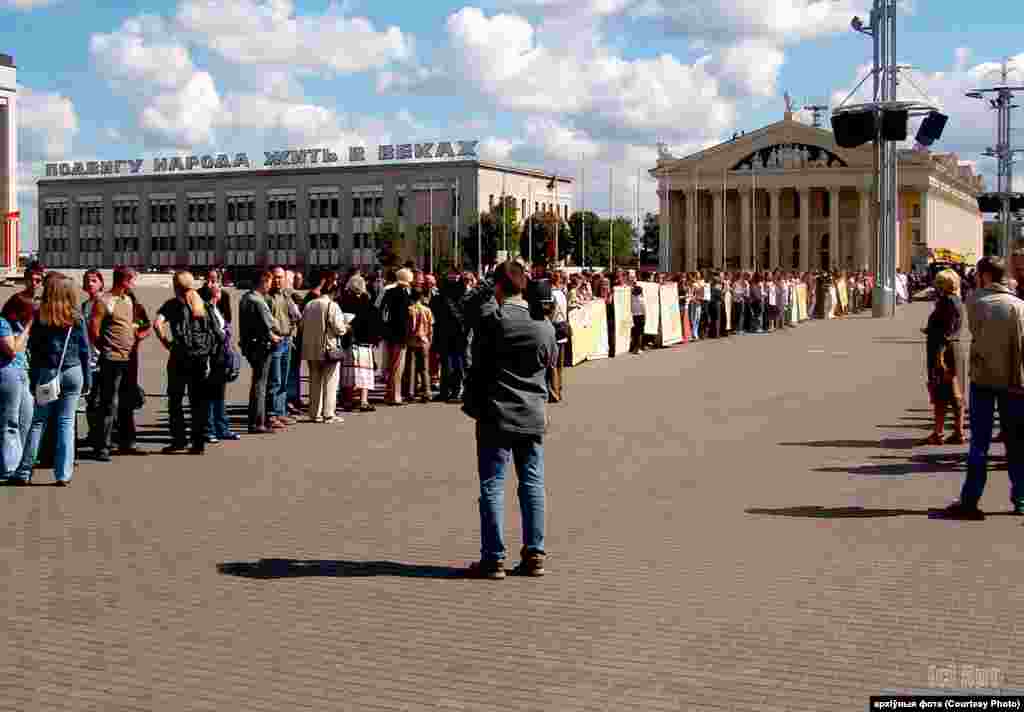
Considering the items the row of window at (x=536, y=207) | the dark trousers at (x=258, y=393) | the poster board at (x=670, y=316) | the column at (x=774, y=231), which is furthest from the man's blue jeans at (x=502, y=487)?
the column at (x=774, y=231)

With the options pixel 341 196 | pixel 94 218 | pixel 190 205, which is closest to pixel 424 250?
pixel 341 196

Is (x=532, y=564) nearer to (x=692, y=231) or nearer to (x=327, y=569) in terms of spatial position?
(x=327, y=569)

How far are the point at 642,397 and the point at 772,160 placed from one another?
125 metres

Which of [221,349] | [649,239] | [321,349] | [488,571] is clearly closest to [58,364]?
[221,349]

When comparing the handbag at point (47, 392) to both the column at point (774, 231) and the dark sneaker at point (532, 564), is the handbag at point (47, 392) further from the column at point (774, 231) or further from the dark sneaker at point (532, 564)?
the column at point (774, 231)

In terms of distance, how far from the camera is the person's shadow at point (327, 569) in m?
9.24

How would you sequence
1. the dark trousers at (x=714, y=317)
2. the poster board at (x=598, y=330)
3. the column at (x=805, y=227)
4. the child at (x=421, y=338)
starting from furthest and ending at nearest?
the column at (x=805, y=227) < the dark trousers at (x=714, y=317) < the poster board at (x=598, y=330) < the child at (x=421, y=338)

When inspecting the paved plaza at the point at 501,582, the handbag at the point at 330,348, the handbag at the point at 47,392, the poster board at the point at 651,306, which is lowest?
the paved plaza at the point at 501,582

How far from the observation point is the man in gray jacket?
11.3 meters

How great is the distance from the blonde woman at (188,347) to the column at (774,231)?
132m

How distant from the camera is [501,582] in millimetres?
9117

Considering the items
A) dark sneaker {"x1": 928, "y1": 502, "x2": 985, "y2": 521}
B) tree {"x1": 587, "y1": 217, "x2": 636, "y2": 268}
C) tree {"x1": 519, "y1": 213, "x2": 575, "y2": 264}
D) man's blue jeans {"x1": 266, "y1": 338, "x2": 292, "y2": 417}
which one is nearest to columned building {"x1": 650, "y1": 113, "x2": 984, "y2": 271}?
tree {"x1": 587, "y1": 217, "x2": 636, "y2": 268}

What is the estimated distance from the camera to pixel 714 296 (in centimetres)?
4306

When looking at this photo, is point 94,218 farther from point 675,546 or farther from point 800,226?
point 675,546
